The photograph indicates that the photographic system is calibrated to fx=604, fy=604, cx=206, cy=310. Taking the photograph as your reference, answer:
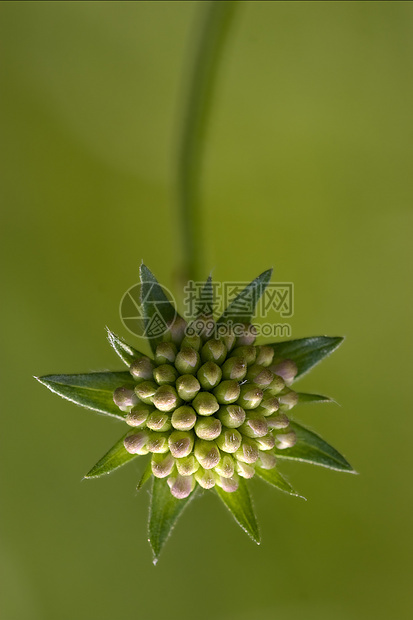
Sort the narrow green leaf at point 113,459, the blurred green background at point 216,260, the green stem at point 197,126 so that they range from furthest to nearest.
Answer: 1. the blurred green background at point 216,260
2. the green stem at point 197,126
3. the narrow green leaf at point 113,459

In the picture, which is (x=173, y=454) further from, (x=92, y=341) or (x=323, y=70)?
(x=323, y=70)

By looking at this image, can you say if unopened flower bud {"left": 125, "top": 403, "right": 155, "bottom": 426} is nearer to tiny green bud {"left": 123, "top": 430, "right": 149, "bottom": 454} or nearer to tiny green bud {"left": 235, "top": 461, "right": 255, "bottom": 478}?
tiny green bud {"left": 123, "top": 430, "right": 149, "bottom": 454}

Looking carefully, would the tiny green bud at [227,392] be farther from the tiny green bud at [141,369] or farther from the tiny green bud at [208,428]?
the tiny green bud at [141,369]

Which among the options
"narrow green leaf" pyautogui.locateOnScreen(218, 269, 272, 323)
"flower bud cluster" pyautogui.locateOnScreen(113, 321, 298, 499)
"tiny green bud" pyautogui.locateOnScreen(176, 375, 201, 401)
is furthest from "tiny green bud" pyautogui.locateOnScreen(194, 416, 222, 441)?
"narrow green leaf" pyautogui.locateOnScreen(218, 269, 272, 323)

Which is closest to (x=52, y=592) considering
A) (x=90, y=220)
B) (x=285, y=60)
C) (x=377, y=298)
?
(x=90, y=220)

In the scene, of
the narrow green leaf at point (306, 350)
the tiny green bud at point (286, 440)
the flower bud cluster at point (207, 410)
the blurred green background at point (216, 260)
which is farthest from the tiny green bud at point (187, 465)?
the blurred green background at point (216, 260)
